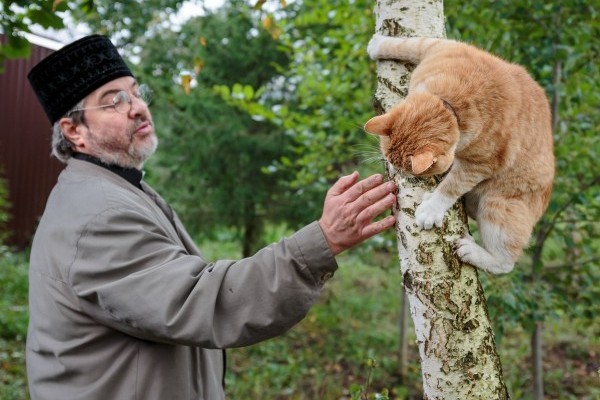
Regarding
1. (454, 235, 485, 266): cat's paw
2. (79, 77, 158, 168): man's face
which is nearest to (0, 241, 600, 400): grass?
(79, 77, 158, 168): man's face

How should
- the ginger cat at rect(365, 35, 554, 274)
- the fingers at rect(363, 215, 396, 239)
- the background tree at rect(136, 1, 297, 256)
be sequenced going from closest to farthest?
the fingers at rect(363, 215, 396, 239), the ginger cat at rect(365, 35, 554, 274), the background tree at rect(136, 1, 297, 256)

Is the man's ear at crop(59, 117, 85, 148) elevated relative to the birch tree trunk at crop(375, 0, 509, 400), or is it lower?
elevated

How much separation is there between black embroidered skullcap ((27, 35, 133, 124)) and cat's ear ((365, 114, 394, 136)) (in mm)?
1154

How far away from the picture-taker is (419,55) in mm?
1783

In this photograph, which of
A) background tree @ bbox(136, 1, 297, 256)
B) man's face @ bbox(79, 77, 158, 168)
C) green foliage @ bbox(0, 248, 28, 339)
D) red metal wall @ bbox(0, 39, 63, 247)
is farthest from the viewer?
red metal wall @ bbox(0, 39, 63, 247)

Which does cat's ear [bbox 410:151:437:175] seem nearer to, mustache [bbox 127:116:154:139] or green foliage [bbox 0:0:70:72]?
mustache [bbox 127:116:154:139]

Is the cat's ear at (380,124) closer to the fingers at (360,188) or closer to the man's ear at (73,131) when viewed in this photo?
the fingers at (360,188)

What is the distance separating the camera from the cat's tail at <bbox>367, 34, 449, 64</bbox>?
5.76ft

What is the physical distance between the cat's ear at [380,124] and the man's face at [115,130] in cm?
102

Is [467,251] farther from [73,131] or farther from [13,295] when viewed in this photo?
[13,295]

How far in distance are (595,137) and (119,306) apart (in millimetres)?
3116

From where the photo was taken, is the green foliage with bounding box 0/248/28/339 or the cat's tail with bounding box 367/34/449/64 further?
the green foliage with bounding box 0/248/28/339

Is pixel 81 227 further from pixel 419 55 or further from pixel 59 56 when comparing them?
pixel 419 55

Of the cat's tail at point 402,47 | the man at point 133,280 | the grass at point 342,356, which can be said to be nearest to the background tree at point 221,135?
the grass at point 342,356
